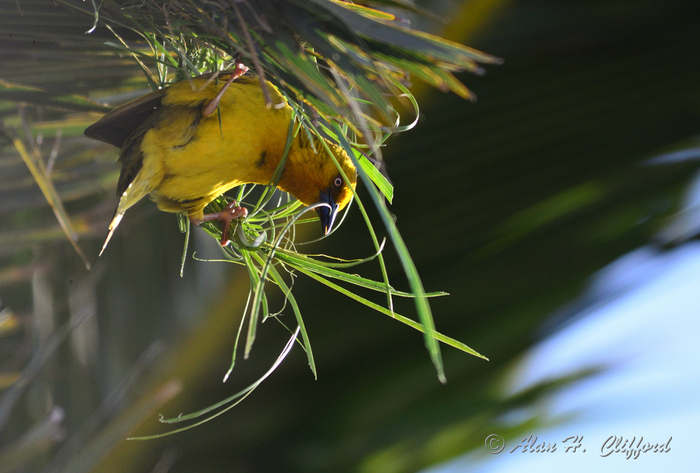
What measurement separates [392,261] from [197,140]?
27 centimetres

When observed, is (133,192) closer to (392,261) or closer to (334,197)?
(334,197)

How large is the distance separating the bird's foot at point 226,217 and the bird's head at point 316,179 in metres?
0.04

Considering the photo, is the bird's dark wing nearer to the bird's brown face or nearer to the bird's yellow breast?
the bird's yellow breast

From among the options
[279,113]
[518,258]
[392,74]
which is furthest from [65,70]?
[518,258]

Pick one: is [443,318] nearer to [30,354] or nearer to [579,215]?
[579,215]

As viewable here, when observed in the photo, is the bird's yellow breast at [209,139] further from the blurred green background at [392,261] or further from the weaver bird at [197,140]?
the blurred green background at [392,261]

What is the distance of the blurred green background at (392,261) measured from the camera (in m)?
0.41

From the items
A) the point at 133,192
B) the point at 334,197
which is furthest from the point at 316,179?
the point at 133,192

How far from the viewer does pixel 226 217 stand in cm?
42

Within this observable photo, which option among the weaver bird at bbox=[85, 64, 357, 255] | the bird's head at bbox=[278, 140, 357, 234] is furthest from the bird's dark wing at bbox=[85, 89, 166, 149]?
the bird's head at bbox=[278, 140, 357, 234]

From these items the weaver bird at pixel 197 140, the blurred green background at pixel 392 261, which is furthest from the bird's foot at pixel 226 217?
the blurred green background at pixel 392 261

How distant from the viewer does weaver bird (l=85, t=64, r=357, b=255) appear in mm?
372

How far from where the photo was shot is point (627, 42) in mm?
474

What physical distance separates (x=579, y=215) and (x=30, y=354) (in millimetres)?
583
